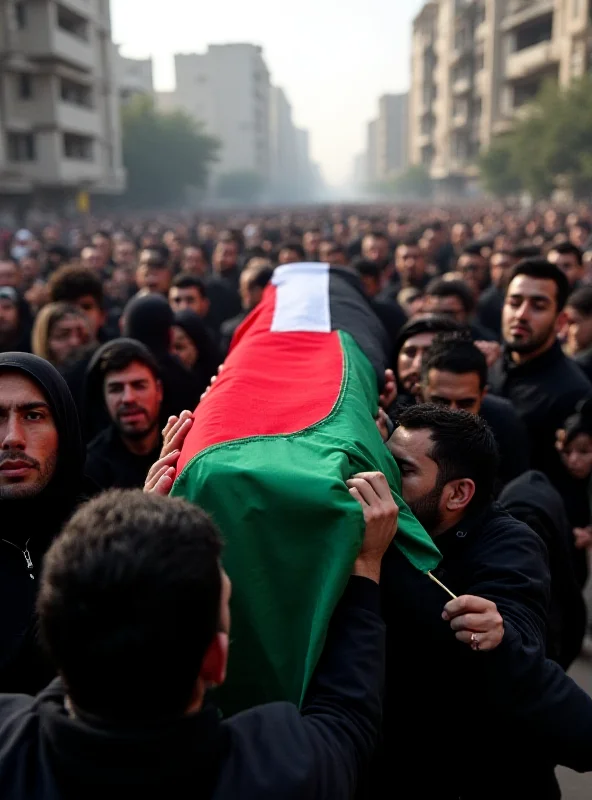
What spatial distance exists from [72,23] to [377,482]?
3993cm

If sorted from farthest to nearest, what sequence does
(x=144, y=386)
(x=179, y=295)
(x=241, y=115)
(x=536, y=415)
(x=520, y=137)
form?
(x=241, y=115) < (x=520, y=137) < (x=179, y=295) < (x=536, y=415) < (x=144, y=386)

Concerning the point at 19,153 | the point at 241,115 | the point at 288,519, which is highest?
the point at 241,115

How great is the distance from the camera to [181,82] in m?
99.2

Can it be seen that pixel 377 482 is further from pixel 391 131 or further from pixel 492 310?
pixel 391 131

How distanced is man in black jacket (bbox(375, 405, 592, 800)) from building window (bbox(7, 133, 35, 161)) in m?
33.4

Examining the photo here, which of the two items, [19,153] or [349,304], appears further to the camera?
[19,153]

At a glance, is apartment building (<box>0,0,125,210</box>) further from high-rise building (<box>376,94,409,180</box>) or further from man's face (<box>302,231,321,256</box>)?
high-rise building (<box>376,94,409,180</box>)

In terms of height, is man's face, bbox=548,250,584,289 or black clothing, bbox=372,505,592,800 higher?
man's face, bbox=548,250,584,289

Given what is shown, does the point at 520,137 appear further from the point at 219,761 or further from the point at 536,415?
the point at 219,761

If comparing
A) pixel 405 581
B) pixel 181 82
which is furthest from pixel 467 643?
pixel 181 82

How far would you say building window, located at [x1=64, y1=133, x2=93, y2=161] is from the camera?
1412 inches

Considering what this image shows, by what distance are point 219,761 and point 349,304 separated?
6.27 feet

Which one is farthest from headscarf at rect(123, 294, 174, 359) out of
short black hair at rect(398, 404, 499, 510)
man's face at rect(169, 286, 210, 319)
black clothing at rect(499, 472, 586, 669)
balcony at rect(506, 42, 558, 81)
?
balcony at rect(506, 42, 558, 81)

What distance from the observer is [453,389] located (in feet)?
9.47
